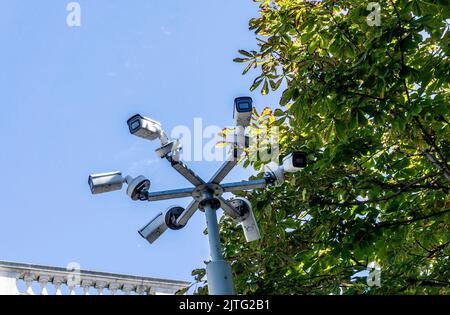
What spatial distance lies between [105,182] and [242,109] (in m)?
1.63

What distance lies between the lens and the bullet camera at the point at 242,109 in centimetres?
614

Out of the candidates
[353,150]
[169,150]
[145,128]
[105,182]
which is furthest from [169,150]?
[353,150]

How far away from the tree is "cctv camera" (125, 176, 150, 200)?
7.23ft

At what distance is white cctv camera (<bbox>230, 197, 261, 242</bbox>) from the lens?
648 centimetres

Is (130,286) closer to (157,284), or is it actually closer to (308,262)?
(157,284)

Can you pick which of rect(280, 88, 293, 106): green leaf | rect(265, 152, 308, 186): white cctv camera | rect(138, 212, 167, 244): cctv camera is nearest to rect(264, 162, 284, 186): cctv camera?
rect(265, 152, 308, 186): white cctv camera

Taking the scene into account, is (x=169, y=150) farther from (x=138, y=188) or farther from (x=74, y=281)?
(x=74, y=281)

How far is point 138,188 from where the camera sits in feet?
19.8

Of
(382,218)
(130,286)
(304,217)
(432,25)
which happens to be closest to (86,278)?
(130,286)

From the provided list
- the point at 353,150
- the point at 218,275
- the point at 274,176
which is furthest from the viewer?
the point at 353,150
